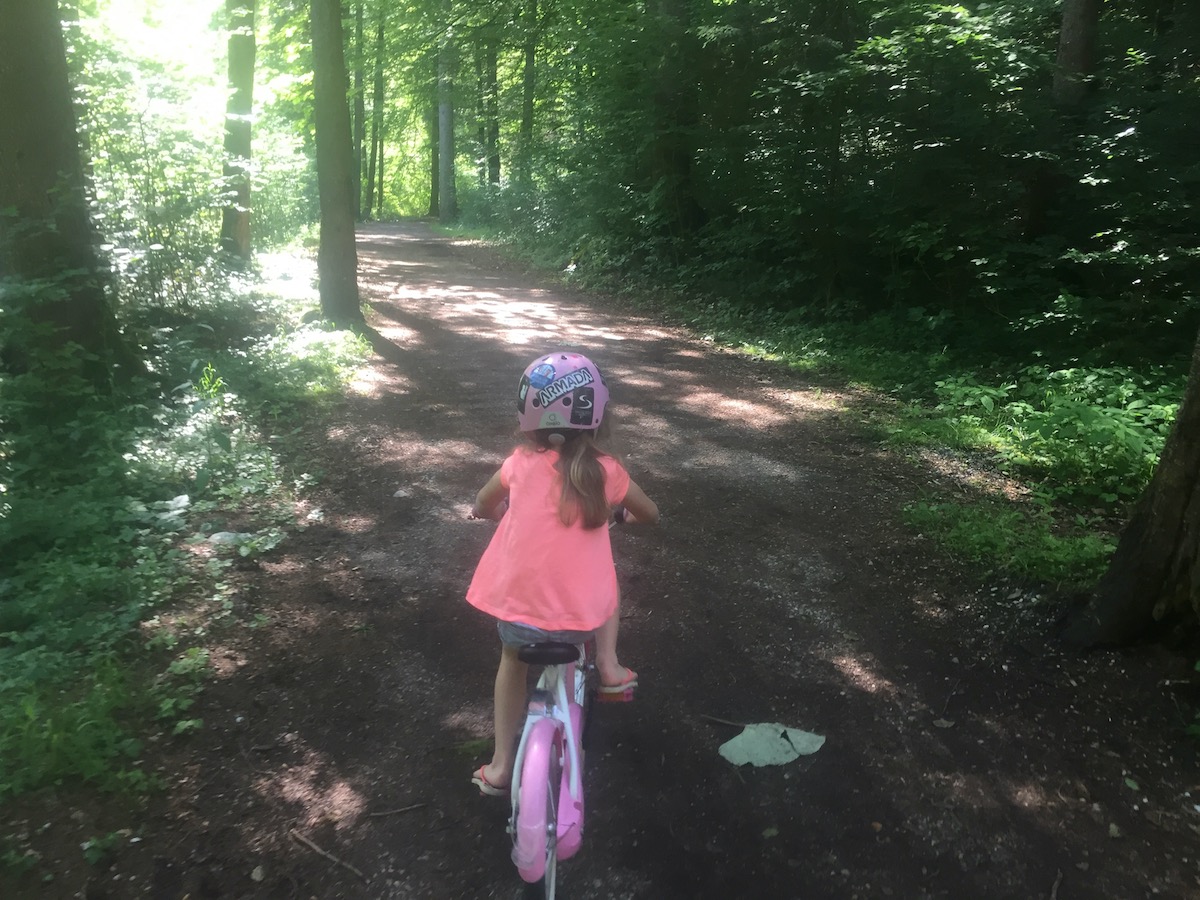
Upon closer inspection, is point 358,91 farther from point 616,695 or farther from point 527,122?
point 616,695

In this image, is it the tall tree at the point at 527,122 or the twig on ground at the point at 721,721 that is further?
the tall tree at the point at 527,122

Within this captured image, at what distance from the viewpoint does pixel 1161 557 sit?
3.96 metres

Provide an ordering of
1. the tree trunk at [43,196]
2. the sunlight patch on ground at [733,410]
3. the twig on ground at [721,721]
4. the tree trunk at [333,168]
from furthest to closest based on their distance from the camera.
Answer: the tree trunk at [333,168] → the sunlight patch on ground at [733,410] → the tree trunk at [43,196] → the twig on ground at [721,721]

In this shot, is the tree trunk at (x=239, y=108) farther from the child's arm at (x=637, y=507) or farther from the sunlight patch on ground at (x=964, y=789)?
the sunlight patch on ground at (x=964, y=789)

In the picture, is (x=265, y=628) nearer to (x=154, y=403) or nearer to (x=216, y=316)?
(x=154, y=403)

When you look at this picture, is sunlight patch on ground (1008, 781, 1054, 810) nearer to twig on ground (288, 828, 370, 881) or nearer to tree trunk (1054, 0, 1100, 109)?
twig on ground (288, 828, 370, 881)

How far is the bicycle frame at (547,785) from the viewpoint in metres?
2.58

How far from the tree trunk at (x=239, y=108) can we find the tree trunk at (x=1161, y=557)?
11.7 meters

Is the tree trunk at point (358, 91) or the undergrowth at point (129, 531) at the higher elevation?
the tree trunk at point (358, 91)

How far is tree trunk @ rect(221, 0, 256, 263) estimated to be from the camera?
13.1m

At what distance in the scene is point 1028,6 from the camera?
1054 centimetres

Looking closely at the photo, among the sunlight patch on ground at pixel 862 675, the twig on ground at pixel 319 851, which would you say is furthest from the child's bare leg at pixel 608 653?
the sunlight patch on ground at pixel 862 675

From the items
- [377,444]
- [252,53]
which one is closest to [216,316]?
[377,444]

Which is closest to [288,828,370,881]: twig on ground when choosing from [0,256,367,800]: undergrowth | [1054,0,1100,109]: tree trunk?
[0,256,367,800]: undergrowth
